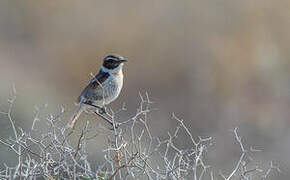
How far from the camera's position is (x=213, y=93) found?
17562 millimetres

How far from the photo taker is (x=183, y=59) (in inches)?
710

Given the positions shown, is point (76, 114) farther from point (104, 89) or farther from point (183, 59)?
point (183, 59)

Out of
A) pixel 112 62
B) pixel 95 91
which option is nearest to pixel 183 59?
pixel 112 62

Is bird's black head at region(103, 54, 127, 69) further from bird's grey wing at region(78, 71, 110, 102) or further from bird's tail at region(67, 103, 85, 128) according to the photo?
bird's tail at region(67, 103, 85, 128)

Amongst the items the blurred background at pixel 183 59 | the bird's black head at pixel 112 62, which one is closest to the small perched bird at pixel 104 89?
the bird's black head at pixel 112 62

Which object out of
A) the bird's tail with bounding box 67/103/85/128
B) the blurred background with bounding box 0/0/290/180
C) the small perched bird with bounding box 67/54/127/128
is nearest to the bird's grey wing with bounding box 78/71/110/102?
the small perched bird with bounding box 67/54/127/128

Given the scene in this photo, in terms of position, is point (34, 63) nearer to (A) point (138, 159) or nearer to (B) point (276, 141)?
(B) point (276, 141)

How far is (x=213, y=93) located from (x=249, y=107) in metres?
0.80

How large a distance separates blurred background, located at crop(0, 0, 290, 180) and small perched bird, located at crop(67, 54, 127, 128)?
24.5ft

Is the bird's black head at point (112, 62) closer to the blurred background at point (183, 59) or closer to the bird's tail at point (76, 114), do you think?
the bird's tail at point (76, 114)

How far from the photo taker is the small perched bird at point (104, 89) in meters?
8.61

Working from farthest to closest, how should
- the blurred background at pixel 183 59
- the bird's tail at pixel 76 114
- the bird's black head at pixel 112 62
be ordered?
the blurred background at pixel 183 59 → the bird's black head at pixel 112 62 → the bird's tail at pixel 76 114

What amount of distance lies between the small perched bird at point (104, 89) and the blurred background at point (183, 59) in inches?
294

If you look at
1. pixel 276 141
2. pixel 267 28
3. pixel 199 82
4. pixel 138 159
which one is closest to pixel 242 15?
pixel 267 28
